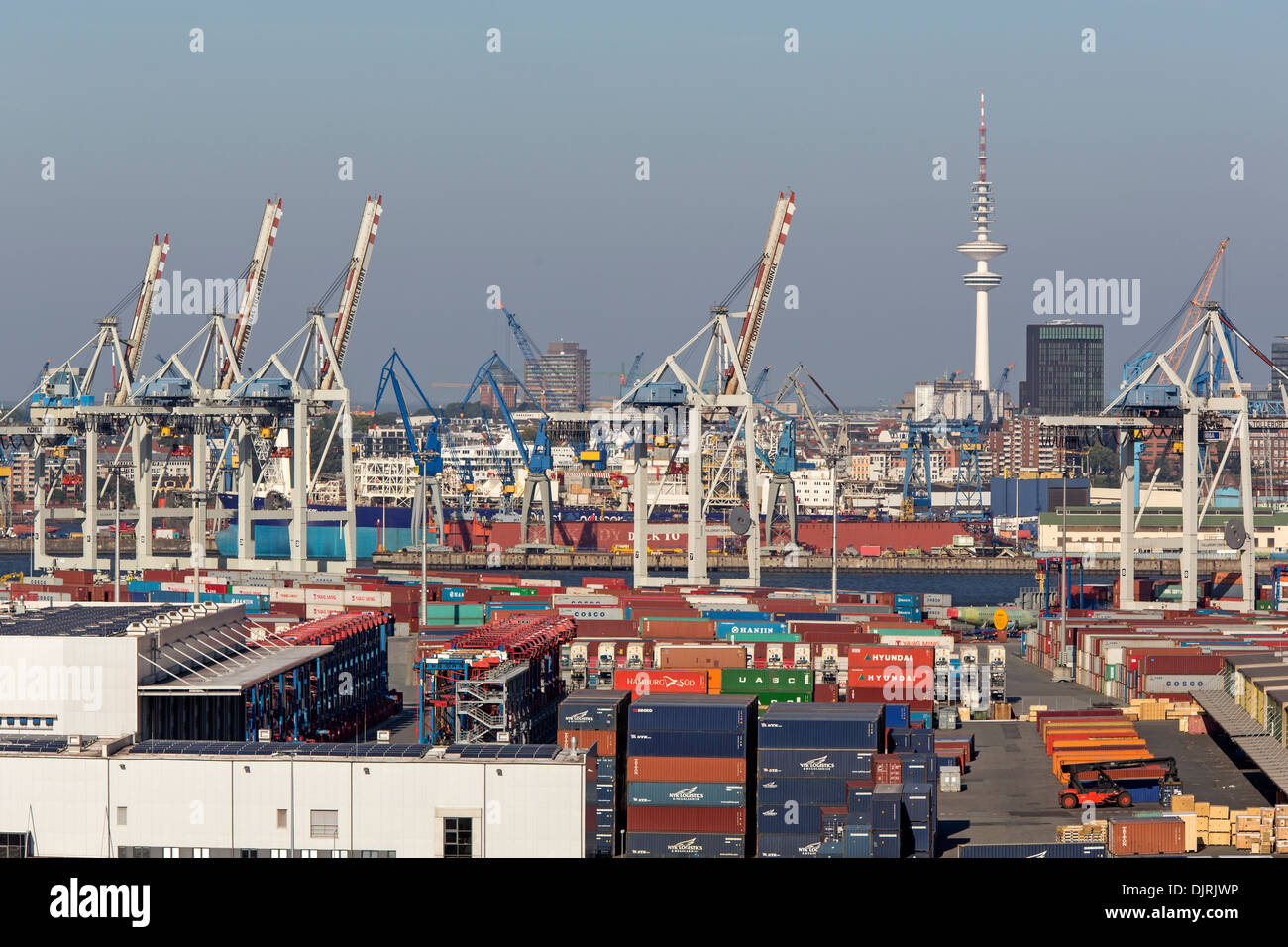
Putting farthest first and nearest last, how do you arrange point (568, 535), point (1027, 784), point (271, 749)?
point (568, 535), point (1027, 784), point (271, 749)

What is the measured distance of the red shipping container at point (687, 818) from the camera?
95.5ft

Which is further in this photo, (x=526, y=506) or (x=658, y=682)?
→ (x=526, y=506)

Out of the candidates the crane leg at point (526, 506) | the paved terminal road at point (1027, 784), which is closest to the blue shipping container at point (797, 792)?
the paved terminal road at point (1027, 784)

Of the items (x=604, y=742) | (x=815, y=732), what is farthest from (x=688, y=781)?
(x=815, y=732)

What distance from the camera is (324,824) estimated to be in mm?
21516

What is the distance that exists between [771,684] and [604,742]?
11.4 meters

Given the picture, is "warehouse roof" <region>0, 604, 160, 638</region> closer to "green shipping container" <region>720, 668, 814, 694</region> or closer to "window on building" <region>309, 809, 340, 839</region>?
"window on building" <region>309, 809, 340, 839</region>

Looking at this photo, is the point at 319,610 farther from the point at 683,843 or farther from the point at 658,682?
the point at 683,843

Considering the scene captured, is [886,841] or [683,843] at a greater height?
[886,841]

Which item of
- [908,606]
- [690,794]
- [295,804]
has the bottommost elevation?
[690,794]

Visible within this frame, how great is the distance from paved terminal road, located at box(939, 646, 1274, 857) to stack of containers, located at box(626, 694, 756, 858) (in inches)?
161

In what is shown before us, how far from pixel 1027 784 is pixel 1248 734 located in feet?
16.4

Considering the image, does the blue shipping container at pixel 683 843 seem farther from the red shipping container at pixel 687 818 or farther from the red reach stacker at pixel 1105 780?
the red reach stacker at pixel 1105 780

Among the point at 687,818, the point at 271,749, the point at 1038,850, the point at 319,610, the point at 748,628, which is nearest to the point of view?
the point at 271,749
